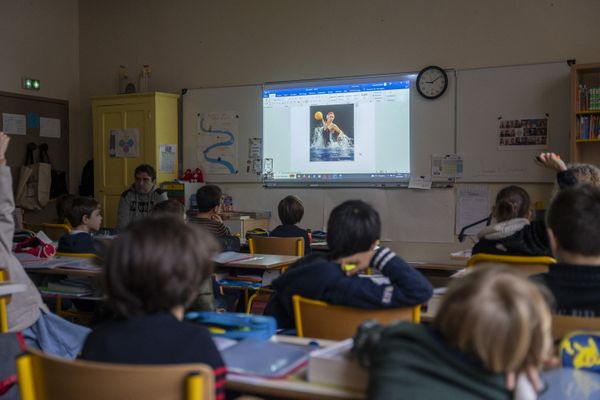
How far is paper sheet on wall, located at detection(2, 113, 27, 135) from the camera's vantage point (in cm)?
→ 685

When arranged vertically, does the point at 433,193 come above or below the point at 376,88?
below

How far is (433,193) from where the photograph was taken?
5820 millimetres

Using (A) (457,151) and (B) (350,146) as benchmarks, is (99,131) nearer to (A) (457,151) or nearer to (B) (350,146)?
(B) (350,146)

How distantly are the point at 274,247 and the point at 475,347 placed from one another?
3.42m

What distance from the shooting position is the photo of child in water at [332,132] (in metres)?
6.12

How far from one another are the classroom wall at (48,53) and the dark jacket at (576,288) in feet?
20.8

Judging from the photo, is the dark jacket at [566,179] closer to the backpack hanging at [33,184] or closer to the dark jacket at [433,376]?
the dark jacket at [433,376]

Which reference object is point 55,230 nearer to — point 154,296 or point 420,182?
point 420,182

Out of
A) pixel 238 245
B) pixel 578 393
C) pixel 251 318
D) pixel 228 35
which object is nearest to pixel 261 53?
pixel 228 35

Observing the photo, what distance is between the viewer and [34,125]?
Answer: 7.16 meters

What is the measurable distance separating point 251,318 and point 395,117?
4303 mm

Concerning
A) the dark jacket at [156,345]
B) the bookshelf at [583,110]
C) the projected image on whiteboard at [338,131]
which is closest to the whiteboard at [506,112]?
the bookshelf at [583,110]

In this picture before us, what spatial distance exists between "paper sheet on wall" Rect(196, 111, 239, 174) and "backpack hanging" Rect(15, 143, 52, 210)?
1.67 m

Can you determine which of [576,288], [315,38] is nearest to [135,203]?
[315,38]
